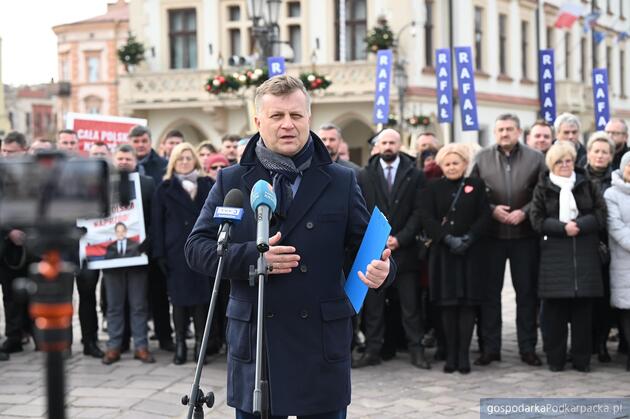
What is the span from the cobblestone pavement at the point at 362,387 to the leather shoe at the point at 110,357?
0.27 ft

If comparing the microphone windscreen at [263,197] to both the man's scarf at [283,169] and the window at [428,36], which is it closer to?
the man's scarf at [283,169]

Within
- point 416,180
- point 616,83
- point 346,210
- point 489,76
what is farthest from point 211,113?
point 346,210

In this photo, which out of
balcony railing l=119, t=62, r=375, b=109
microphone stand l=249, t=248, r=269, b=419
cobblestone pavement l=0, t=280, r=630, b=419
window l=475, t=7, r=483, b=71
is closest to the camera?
microphone stand l=249, t=248, r=269, b=419

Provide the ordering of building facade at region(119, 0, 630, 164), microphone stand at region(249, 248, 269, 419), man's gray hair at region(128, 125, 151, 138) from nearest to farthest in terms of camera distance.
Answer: microphone stand at region(249, 248, 269, 419)
man's gray hair at region(128, 125, 151, 138)
building facade at region(119, 0, 630, 164)

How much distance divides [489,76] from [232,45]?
10008 millimetres

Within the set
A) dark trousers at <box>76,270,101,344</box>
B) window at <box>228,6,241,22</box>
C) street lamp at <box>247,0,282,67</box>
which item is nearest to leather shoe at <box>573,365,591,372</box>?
dark trousers at <box>76,270,101,344</box>

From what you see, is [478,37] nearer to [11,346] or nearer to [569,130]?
[569,130]

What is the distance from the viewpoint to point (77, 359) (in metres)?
9.40

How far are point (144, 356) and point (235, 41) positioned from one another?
94.4 ft

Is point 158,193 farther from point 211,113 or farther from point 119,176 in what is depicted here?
point 211,113

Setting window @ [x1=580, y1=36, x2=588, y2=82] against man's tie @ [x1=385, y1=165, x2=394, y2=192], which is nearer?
man's tie @ [x1=385, y1=165, x2=394, y2=192]

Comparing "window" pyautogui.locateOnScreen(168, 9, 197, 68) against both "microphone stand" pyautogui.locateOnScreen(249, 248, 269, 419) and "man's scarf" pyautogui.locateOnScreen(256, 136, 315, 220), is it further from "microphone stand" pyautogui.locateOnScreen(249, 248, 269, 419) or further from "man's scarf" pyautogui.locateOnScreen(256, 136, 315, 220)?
"microphone stand" pyautogui.locateOnScreen(249, 248, 269, 419)

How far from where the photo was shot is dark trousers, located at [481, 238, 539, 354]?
A: 29.6ft

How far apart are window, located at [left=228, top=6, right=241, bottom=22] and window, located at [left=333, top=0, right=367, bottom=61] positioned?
3.89 meters
